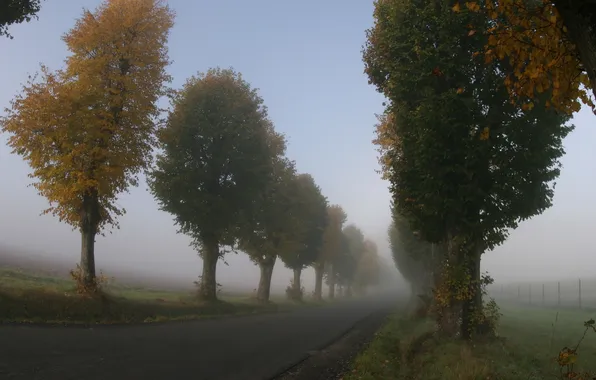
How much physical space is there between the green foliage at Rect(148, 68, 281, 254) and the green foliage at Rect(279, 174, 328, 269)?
13436 mm

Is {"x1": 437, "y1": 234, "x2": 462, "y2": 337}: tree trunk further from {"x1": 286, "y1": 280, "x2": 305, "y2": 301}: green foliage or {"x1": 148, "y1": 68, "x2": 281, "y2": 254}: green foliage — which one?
{"x1": 286, "y1": 280, "x2": 305, "y2": 301}: green foliage

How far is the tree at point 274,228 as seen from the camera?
113ft

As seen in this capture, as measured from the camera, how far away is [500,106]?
1369cm

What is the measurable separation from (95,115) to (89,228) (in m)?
5.35

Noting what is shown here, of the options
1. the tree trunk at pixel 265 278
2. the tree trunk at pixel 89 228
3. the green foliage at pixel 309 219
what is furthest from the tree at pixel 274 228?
the tree trunk at pixel 89 228

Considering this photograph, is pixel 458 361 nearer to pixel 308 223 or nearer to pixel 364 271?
pixel 308 223

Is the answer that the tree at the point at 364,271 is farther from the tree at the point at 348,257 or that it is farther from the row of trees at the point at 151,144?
the row of trees at the point at 151,144

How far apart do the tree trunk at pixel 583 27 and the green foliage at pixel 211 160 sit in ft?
74.3

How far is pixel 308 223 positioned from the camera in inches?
1736

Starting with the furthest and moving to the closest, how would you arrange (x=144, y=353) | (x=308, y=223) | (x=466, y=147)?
(x=308, y=223) < (x=466, y=147) < (x=144, y=353)

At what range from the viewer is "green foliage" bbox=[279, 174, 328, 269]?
42244mm

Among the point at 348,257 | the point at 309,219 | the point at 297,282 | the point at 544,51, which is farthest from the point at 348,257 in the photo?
the point at 544,51

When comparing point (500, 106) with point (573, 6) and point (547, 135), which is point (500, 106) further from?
point (573, 6)

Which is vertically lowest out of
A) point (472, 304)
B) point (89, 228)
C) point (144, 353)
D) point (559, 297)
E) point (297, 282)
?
point (559, 297)
